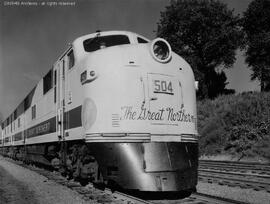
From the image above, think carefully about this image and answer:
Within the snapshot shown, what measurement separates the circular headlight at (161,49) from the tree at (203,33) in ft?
106

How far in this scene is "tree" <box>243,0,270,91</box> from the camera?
33.2 meters

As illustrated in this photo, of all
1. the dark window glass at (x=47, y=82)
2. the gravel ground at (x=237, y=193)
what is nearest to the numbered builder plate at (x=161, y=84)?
the gravel ground at (x=237, y=193)

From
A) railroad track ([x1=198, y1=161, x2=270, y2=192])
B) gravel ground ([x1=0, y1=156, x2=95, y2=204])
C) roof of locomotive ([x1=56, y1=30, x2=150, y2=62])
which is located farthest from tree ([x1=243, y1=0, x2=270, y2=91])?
gravel ground ([x1=0, y1=156, x2=95, y2=204])

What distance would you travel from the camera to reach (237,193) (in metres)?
8.17

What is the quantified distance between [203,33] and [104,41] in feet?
111

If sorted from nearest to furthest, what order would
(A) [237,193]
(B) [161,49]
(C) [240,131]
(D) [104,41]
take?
(A) [237,193] → (B) [161,49] → (D) [104,41] → (C) [240,131]

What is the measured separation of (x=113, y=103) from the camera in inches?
302

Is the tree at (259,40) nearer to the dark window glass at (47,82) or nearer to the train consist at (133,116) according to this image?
the dark window glass at (47,82)

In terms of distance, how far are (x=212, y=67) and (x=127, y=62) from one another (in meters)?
39.0

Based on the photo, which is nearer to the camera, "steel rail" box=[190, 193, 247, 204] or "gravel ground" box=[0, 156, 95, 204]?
"steel rail" box=[190, 193, 247, 204]

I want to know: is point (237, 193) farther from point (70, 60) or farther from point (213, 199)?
point (70, 60)

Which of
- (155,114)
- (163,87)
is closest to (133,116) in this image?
(155,114)

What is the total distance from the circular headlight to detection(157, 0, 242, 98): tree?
1275 inches

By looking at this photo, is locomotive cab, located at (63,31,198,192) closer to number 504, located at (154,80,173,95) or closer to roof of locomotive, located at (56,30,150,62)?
number 504, located at (154,80,173,95)
